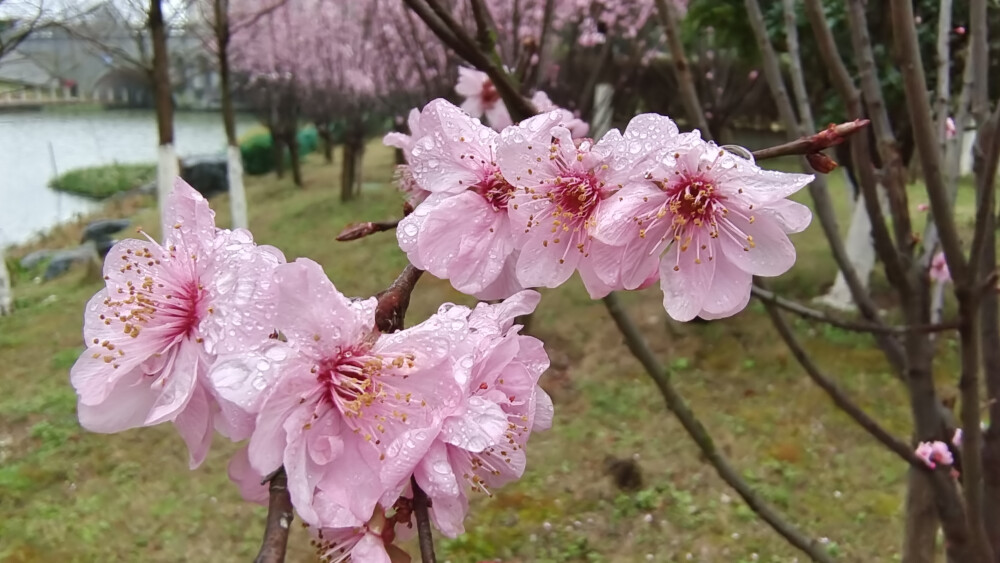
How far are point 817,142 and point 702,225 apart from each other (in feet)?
0.42

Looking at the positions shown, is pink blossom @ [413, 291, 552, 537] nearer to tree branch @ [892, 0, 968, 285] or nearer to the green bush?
tree branch @ [892, 0, 968, 285]

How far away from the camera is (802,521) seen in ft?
10.8

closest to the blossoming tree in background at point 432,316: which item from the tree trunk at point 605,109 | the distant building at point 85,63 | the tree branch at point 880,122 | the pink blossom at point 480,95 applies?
the pink blossom at point 480,95

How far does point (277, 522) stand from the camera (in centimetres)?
47

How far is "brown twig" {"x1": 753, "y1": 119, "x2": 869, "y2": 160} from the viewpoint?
23.9 inches

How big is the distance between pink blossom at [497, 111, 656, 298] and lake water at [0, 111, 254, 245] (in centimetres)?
831

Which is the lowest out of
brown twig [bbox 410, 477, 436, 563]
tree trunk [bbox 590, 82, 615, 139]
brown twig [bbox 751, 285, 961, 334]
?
tree trunk [bbox 590, 82, 615, 139]

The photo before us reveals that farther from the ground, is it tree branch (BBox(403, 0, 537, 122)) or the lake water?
tree branch (BBox(403, 0, 537, 122))

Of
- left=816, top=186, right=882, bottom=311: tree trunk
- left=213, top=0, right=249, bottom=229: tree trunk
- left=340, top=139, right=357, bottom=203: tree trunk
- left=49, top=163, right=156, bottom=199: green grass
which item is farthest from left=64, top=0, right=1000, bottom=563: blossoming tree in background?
left=49, top=163, right=156, bottom=199: green grass

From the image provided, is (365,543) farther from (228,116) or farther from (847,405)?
(228,116)

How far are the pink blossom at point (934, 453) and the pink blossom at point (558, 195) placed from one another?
115 centimetres

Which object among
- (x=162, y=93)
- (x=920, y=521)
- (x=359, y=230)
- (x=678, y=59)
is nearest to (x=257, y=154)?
(x=162, y=93)

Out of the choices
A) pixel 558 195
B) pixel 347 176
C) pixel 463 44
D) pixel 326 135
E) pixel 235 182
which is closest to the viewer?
pixel 558 195

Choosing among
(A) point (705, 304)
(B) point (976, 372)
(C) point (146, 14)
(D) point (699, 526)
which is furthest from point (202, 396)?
(C) point (146, 14)
